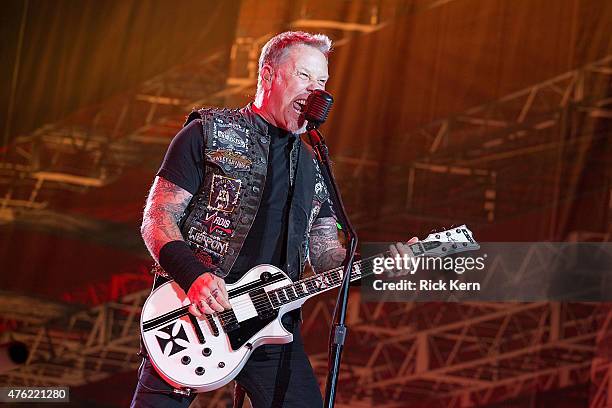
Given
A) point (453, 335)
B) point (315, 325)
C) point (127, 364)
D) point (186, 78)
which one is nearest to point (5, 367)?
point (127, 364)

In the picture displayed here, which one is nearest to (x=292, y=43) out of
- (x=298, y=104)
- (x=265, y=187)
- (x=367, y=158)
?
(x=298, y=104)

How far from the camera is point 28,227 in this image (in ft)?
16.6

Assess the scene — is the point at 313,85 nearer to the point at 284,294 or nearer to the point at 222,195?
the point at 222,195

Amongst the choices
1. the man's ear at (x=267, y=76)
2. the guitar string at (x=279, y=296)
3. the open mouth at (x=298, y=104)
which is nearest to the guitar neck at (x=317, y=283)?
the guitar string at (x=279, y=296)

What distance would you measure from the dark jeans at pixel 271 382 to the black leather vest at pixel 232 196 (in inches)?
12.2

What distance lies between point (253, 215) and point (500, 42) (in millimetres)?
2278

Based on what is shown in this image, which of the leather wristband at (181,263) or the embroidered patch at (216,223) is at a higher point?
the embroidered patch at (216,223)

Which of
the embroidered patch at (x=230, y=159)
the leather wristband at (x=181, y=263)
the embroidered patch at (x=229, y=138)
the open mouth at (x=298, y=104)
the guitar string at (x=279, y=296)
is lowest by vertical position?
the guitar string at (x=279, y=296)

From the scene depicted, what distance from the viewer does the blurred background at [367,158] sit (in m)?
4.43

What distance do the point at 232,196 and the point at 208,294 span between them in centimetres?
51

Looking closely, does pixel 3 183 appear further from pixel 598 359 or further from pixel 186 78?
pixel 598 359

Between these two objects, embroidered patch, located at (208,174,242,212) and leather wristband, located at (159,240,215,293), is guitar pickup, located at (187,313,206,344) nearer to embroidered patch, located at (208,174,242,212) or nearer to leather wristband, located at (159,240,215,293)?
leather wristband, located at (159,240,215,293)

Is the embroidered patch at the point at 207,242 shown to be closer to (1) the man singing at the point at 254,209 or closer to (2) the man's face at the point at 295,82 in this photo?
(1) the man singing at the point at 254,209

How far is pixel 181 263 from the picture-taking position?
269cm
